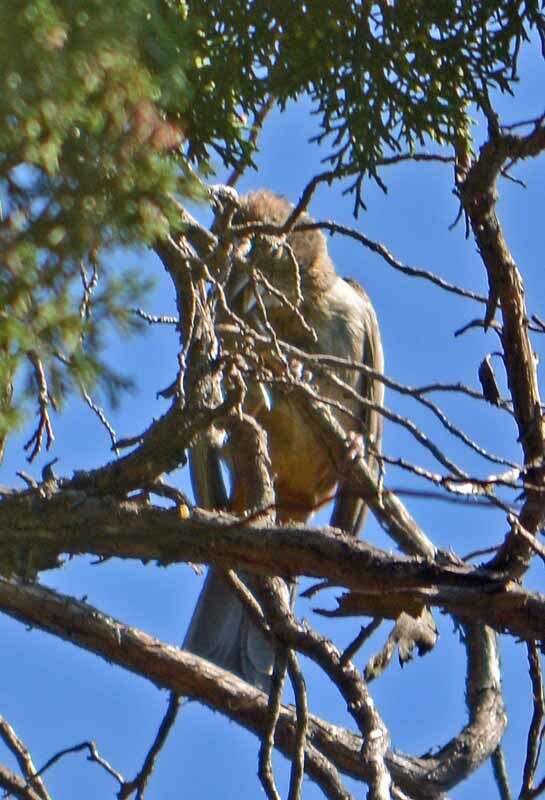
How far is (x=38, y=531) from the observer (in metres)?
3.08

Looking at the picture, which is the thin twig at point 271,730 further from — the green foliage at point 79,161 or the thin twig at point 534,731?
the green foliage at point 79,161

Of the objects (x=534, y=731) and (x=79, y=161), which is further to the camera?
(x=534, y=731)

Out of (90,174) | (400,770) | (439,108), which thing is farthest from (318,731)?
(90,174)

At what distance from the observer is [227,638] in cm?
543

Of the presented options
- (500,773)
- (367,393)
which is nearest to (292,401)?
(367,393)

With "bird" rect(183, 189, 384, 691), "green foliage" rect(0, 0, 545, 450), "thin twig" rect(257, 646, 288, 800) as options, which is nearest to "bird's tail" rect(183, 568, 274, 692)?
"bird" rect(183, 189, 384, 691)

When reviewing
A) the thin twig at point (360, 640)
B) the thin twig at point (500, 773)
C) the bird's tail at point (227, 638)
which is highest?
the bird's tail at point (227, 638)

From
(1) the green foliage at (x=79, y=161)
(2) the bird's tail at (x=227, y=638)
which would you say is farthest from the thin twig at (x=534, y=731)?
(2) the bird's tail at (x=227, y=638)

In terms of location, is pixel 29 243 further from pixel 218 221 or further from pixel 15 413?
pixel 218 221

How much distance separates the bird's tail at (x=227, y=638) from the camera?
523cm

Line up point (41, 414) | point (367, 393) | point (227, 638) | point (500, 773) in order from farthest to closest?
point (367, 393)
point (227, 638)
point (500, 773)
point (41, 414)

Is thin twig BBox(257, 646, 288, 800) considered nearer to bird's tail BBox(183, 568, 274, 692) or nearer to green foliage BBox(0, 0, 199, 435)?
green foliage BBox(0, 0, 199, 435)

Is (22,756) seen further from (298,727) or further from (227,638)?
(227,638)

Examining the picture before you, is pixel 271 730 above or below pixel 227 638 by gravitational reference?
below
